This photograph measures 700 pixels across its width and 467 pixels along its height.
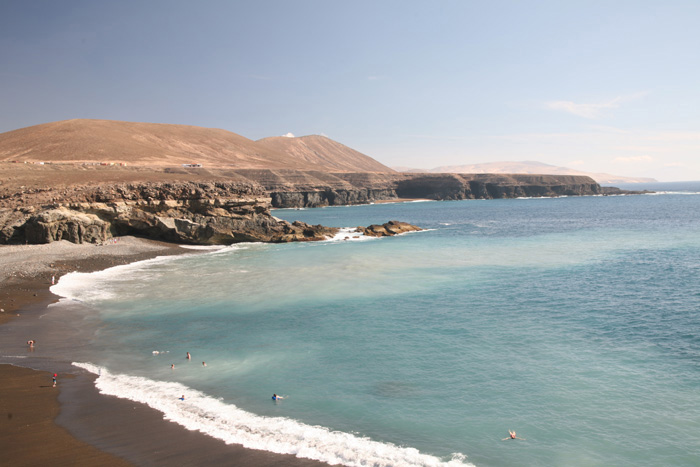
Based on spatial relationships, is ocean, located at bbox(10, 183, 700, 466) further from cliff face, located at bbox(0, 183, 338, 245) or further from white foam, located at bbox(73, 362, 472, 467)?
cliff face, located at bbox(0, 183, 338, 245)

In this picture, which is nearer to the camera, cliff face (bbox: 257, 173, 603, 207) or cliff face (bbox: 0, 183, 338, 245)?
cliff face (bbox: 0, 183, 338, 245)

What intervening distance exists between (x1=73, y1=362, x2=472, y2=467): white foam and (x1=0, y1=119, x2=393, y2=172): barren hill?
97.1m

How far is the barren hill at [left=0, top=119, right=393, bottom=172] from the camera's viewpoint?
99.5 metres

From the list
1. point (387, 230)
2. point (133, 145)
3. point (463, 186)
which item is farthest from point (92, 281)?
point (463, 186)

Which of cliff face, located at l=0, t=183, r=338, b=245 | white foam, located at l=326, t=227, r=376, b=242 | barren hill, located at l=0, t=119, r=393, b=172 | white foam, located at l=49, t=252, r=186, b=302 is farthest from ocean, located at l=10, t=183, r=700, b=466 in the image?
barren hill, located at l=0, t=119, r=393, b=172

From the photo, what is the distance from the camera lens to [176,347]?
53.8 feet

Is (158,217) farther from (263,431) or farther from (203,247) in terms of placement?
(263,431)

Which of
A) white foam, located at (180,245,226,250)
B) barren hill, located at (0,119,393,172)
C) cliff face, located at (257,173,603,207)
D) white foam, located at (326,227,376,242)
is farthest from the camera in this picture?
cliff face, located at (257,173,603,207)

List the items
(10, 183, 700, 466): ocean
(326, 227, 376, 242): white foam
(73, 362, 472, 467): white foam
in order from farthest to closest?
(326, 227, 376, 242): white foam, (10, 183, 700, 466): ocean, (73, 362, 472, 467): white foam

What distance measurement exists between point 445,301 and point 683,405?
1158 cm

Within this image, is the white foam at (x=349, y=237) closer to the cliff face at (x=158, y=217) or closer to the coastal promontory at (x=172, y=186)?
the coastal promontory at (x=172, y=186)

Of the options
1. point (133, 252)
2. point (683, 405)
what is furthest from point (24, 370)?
point (133, 252)

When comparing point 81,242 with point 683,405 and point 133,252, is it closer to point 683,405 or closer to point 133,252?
point 133,252

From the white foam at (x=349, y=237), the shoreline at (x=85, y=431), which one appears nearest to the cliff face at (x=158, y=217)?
the white foam at (x=349, y=237)
